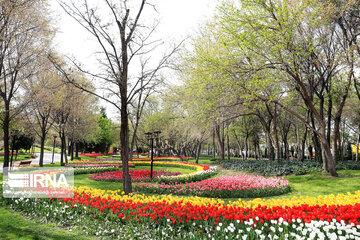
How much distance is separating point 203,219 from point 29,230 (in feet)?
12.6

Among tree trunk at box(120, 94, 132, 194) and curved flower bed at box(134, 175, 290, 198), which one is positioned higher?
tree trunk at box(120, 94, 132, 194)

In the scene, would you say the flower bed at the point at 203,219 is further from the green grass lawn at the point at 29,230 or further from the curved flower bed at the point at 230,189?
the curved flower bed at the point at 230,189

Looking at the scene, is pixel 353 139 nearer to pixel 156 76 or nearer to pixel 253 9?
pixel 253 9

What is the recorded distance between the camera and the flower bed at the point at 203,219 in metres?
3.83

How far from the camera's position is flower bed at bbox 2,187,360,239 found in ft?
12.6

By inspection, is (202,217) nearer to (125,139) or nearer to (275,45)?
(125,139)

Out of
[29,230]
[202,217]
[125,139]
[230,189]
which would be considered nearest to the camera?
[202,217]

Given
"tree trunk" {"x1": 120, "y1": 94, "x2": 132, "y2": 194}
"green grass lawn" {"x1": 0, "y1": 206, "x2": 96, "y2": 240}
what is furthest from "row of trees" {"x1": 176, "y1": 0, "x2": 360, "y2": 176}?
"green grass lawn" {"x1": 0, "y1": 206, "x2": 96, "y2": 240}

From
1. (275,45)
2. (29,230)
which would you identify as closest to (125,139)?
(29,230)

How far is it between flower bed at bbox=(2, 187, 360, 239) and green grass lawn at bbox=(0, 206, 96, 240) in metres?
0.29

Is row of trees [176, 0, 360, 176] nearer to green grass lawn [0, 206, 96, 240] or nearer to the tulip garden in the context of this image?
the tulip garden

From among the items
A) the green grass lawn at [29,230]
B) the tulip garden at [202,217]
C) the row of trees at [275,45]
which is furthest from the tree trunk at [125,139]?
the row of trees at [275,45]

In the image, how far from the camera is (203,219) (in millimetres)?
4695

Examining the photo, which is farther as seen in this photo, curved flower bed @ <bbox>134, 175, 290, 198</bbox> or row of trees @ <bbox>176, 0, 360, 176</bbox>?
row of trees @ <bbox>176, 0, 360, 176</bbox>
